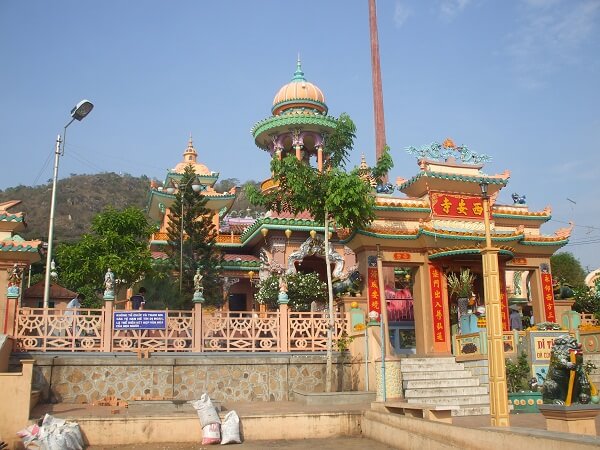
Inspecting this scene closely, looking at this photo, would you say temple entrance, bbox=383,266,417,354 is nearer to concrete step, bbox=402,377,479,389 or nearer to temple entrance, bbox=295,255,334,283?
temple entrance, bbox=295,255,334,283

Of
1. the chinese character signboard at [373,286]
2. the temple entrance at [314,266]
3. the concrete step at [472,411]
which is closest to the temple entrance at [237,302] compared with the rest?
the temple entrance at [314,266]

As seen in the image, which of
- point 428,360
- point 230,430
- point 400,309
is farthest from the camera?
point 400,309

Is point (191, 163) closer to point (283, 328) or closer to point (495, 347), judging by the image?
point (283, 328)

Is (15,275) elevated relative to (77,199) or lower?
lower

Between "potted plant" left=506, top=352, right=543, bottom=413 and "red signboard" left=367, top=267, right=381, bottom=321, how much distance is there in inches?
150

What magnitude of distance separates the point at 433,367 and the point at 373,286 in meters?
2.92

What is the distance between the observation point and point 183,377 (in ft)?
43.3

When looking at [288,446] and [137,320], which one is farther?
[137,320]

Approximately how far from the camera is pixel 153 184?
29.1 meters

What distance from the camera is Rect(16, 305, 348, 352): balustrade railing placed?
42.7 ft

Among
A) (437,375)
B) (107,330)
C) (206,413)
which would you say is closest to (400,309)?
(437,375)

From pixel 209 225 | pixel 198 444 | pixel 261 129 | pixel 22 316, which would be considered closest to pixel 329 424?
pixel 198 444

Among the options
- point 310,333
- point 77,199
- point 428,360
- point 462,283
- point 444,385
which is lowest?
point 444,385

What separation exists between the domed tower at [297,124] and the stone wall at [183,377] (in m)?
14.4
